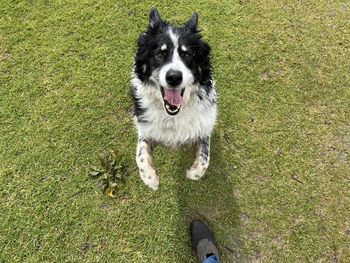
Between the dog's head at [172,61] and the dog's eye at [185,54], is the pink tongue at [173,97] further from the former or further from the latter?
the dog's eye at [185,54]

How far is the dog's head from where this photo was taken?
3.67m

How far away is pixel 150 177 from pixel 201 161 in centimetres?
58

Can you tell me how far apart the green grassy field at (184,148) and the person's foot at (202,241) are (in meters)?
0.12

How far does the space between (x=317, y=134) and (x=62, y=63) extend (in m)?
3.37

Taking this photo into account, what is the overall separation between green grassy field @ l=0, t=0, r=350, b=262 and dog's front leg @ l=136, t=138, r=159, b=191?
159mm

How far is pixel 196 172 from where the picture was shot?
4.48 metres

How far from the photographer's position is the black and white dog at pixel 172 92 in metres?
3.74

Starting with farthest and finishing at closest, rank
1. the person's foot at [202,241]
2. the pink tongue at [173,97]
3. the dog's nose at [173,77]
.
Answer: the person's foot at [202,241] → the pink tongue at [173,97] → the dog's nose at [173,77]

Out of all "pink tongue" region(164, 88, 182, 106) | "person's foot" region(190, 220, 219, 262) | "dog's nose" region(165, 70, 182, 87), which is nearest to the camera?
"dog's nose" region(165, 70, 182, 87)

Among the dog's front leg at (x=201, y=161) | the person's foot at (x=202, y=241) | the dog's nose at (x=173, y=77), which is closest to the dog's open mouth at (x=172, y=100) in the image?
the dog's nose at (x=173, y=77)

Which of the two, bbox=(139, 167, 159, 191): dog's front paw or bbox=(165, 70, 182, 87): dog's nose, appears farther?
bbox=(139, 167, 159, 191): dog's front paw

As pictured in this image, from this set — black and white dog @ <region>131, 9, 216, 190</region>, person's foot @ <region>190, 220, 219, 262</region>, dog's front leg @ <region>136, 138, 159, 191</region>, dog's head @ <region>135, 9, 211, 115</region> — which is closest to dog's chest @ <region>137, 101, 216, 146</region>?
black and white dog @ <region>131, 9, 216, 190</region>

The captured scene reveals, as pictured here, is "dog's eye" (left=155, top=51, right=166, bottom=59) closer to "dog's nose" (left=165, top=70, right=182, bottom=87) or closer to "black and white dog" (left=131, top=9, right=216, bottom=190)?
"black and white dog" (left=131, top=9, right=216, bottom=190)

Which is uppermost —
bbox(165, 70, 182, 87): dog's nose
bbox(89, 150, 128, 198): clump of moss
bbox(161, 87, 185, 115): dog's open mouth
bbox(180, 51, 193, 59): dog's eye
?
bbox(180, 51, 193, 59): dog's eye
